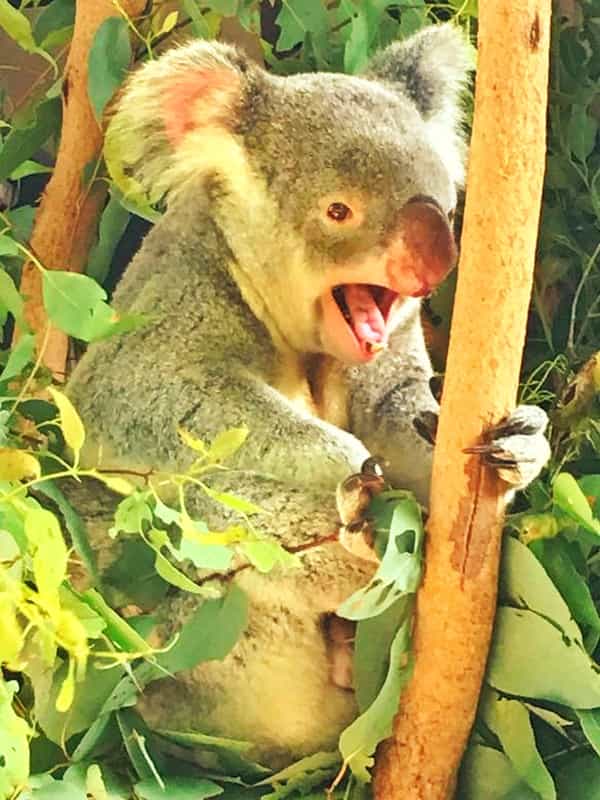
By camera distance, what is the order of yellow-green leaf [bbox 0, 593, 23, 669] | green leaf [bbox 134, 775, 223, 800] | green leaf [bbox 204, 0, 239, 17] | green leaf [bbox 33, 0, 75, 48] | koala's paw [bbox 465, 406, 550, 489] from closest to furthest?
yellow-green leaf [bbox 0, 593, 23, 669]
koala's paw [bbox 465, 406, 550, 489]
green leaf [bbox 134, 775, 223, 800]
green leaf [bbox 204, 0, 239, 17]
green leaf [bbox 33, 0, 75, 48]

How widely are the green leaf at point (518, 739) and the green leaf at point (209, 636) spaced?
0.26 m

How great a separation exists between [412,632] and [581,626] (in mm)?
180

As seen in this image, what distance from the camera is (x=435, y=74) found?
5.12ft

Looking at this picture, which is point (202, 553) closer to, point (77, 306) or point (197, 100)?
point (77, 306)

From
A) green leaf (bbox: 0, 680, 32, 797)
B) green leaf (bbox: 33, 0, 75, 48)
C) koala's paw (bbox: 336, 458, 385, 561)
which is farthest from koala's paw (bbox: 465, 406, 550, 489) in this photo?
green leaf (bbox: 33, 0, 75, 48)

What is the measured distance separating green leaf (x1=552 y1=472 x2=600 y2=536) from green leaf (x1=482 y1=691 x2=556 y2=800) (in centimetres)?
20

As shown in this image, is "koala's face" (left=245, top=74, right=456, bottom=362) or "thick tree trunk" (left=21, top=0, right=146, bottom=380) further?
"thick tree trunk" (left=21, top=0, right=146, bottom=380)

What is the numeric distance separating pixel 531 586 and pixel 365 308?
39 cm

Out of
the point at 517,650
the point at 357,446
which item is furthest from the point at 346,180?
the point at 517,650

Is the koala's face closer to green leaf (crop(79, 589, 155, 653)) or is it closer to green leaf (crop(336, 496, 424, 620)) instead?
green leaf (crop(336, 496, 424, 620))

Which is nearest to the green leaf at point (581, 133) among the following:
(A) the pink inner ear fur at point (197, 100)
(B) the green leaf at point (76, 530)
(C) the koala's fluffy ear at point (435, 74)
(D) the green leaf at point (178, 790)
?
(C) the koala's fluffy ear at point (435, 74)

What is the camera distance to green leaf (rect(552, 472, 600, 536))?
1.17 m

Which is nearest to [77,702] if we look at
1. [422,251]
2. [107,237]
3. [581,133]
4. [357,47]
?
[422,251]

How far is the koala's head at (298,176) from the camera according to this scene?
1365mm
